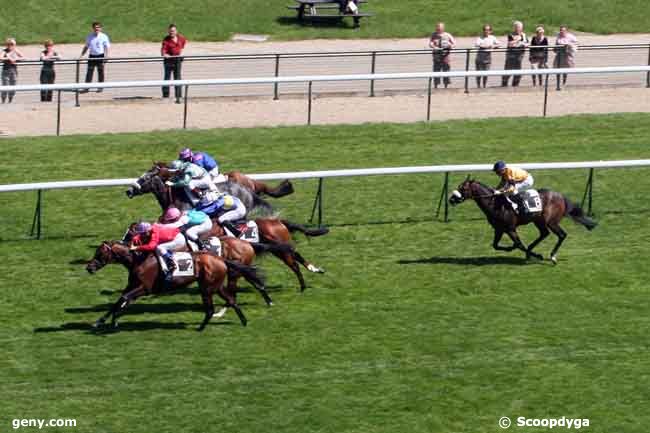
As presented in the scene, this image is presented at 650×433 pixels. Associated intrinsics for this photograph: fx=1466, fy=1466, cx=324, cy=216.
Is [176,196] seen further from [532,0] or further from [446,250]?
[532,0]

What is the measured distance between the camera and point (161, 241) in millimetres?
15406

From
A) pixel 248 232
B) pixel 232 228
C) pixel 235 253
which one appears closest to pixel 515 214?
pixel 248 232

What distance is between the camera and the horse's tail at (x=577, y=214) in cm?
1812

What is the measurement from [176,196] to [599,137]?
357 inches

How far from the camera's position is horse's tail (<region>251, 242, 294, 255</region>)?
16438 millimetres

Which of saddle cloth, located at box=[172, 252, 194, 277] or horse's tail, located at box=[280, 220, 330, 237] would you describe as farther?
horse's tail, located at box=[280, 220, 330, 237]

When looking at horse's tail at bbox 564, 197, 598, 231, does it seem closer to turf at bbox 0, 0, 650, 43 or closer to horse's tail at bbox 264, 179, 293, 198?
horse's tail at bbox 264, 179, 293, 198

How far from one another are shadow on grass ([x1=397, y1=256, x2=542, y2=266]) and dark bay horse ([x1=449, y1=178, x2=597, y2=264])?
0.45 feet

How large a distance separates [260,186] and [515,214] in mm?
3349

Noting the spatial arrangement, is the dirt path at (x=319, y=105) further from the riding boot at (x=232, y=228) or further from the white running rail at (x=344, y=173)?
the riding boot at (x=232, y=228)

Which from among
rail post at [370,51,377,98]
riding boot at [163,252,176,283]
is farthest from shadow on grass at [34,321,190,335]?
rail post at [370,51,377,98]

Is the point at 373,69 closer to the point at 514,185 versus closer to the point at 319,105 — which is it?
the point at 319,105

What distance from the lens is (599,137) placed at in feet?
77.9

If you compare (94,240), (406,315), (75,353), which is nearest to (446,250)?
(406,315)
